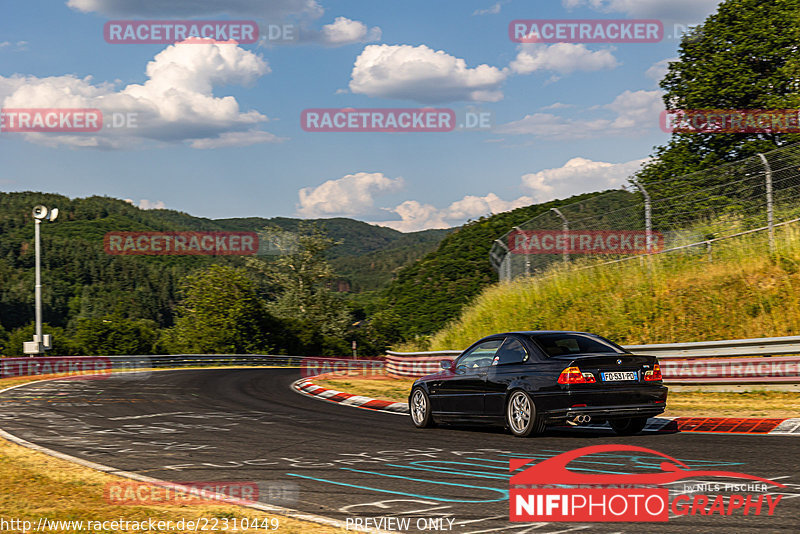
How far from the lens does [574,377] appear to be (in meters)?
9.55

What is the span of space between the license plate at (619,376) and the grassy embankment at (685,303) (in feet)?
8.22

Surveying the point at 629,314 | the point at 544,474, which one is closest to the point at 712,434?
the point at 544,474

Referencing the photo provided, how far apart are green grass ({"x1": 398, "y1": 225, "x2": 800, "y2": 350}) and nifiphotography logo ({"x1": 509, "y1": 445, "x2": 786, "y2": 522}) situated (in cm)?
995

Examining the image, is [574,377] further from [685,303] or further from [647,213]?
[647,213]

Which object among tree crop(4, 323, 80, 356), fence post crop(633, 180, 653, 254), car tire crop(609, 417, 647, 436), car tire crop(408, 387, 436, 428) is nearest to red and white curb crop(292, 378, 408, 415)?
car tire crop(408, 387, 436, 428)

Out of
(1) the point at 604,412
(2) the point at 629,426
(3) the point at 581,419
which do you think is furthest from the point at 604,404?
(2) the point at 629,426

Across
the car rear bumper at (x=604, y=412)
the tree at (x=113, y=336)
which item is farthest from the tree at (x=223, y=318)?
the car rear bumper at (x=604, y=412)

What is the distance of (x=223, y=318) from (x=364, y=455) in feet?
227

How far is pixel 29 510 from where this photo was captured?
6098 mm

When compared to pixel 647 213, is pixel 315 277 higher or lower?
higher

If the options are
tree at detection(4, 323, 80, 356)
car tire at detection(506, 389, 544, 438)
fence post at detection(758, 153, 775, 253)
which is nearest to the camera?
car tire at detection(506, 389, 544, 438)

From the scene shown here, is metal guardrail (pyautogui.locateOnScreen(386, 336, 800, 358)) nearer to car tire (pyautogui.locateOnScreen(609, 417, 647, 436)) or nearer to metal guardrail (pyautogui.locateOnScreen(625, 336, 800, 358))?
metal guardrail (pyautogui.locateOnScreen(625, 336, 800, 358))

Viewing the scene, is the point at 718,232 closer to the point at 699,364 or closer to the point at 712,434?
the point at 699,364

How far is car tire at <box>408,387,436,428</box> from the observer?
1191 centimetres
